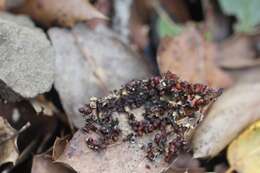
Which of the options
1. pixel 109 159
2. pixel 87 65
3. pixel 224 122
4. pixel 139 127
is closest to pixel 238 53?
pixel 224 122

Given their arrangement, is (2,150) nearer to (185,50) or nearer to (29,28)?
(29,28)

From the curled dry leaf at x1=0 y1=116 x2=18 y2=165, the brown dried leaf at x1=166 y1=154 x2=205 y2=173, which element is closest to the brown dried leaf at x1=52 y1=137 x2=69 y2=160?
the curled dry leaf at x1=0 y1=116 x2=18 y2=165

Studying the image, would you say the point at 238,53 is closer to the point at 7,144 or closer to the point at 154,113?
the point at 154,113

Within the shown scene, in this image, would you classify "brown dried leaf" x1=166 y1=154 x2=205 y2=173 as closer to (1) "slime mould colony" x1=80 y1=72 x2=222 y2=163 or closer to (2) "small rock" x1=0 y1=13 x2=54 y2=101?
(1) "slime mould colony" x1=80 y1=72 x2=222 y2=163

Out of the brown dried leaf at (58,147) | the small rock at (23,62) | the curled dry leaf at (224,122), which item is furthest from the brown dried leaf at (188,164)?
the small rock at (23,62)

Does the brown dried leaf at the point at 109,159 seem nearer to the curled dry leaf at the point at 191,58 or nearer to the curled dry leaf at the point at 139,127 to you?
the curled dry leaf at the point at 139,127
